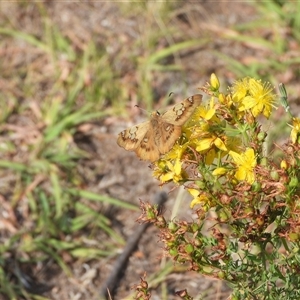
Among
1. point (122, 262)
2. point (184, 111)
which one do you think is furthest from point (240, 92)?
point (122, 262)

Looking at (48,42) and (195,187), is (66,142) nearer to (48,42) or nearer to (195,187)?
(48,42)

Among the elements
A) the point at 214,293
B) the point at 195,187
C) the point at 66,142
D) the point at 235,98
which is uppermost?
the point at 235,98

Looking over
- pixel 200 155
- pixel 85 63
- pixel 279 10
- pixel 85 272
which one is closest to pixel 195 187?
pixel 200 155

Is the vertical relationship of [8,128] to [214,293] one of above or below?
above

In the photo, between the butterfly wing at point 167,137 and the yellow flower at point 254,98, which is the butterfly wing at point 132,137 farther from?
the yellow flower at point 254,98

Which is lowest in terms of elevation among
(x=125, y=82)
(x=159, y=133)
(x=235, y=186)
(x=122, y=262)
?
(x=122, y=262)

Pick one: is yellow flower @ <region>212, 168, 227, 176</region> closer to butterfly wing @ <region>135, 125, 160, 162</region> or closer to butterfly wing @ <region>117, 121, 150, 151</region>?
butterfly wing @ <region>135, 125, 160, 162</region>

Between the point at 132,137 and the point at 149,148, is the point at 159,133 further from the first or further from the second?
the point at 132,137
